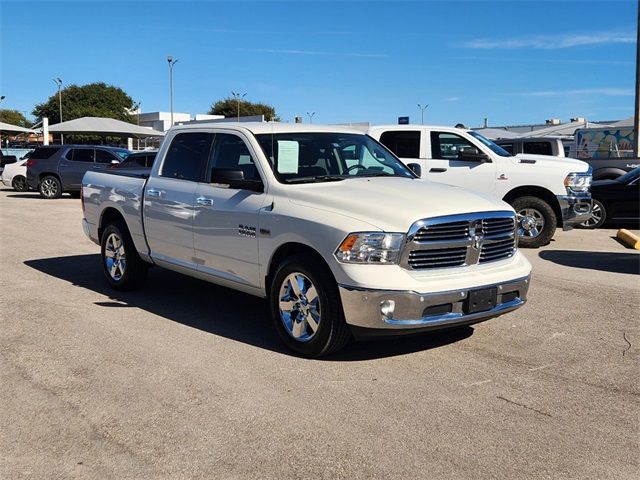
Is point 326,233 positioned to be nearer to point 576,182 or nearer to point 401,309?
point 401,309

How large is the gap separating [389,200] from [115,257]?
3.94 meters

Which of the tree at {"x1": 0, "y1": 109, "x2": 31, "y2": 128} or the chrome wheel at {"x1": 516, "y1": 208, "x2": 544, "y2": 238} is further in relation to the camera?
the tree at {"x1": 0, "y1": 109, "x2": 31, "y2": 128}

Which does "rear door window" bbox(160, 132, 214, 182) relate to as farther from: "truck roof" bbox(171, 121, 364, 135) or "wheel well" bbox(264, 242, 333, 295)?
"wheel well" bbox(264, 242, 333, 295)

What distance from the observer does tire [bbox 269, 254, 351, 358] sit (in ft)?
15.7

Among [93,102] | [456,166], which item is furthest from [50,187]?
[93,102]

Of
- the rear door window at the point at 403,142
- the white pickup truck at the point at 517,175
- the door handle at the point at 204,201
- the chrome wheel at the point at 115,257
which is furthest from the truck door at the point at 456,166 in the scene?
the door handle at the point at 204,201

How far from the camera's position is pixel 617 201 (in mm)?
13406

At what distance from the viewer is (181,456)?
354 centimetres

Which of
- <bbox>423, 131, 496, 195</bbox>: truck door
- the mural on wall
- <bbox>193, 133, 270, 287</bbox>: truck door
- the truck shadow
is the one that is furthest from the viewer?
the mural on wall

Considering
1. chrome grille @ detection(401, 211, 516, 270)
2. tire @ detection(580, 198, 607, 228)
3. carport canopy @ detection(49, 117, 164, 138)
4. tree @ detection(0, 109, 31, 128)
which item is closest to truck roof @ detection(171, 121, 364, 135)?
chrome grille @ detection(401, 211, 516, 270)

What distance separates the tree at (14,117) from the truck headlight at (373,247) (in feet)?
398

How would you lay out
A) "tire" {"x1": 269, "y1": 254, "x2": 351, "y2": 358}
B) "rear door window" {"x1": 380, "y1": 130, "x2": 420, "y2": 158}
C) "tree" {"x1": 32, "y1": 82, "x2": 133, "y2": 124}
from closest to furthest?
"tire" {"x1": 269, "y1": 254, "x2": 351, "y2": 358}
"rear door window" {"x1": 380, "y1": 130, "x2": 420, "y2": 158}
"tree" {"x1": 32, "y1": 82, "x2": 133, "y2": 124}

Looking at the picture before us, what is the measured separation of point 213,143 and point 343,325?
99.5 inches

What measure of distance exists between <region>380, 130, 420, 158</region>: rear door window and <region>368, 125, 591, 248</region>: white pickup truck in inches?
0.7
